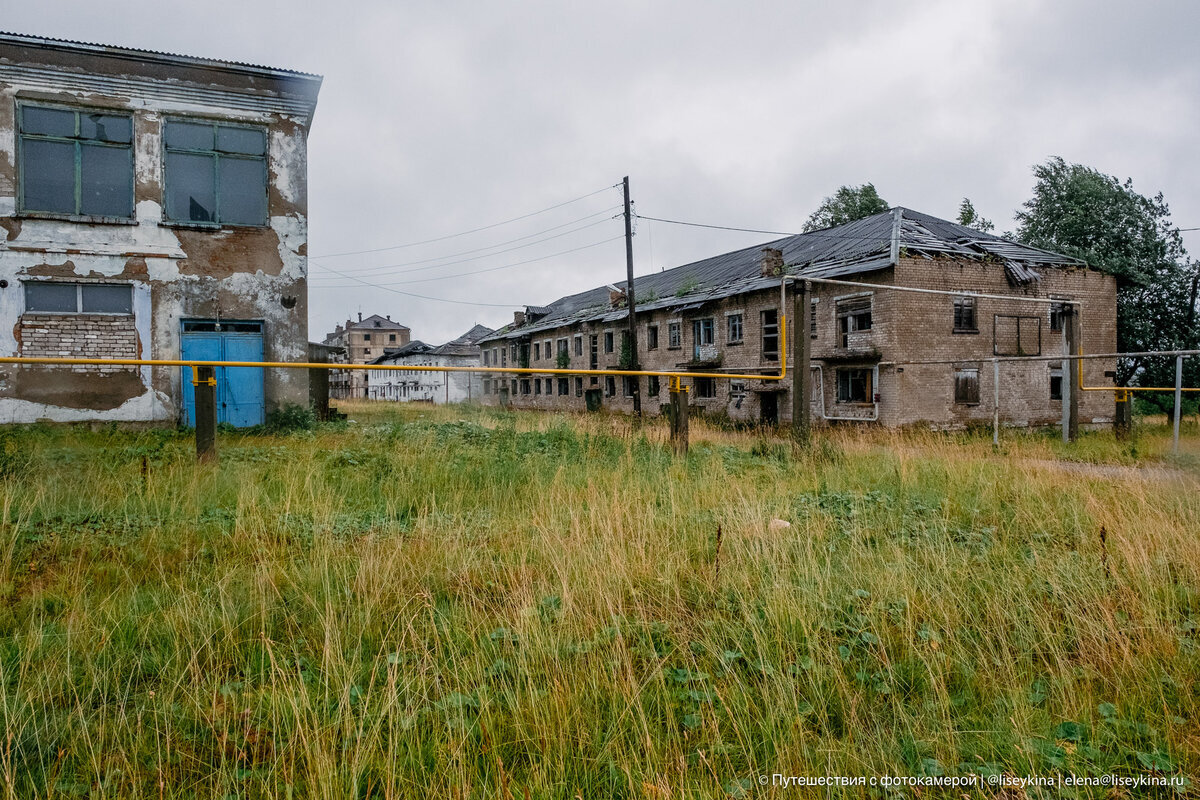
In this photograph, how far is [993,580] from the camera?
3.73m

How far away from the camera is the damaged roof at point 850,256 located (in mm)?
19688

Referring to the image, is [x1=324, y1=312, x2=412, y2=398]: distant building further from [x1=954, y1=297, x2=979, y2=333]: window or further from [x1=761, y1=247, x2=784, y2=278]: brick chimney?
[x1=954, y1=297, x2=979, y2=333]: window

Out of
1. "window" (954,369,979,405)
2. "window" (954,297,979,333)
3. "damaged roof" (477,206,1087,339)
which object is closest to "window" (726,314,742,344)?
"damaged roof" (477,206,1087,339)

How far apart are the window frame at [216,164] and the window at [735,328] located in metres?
16.6

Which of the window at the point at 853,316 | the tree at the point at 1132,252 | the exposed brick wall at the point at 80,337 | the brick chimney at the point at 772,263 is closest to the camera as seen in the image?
the exposed brick wall at the point at 80,337

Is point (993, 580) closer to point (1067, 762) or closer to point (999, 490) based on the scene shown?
point (1067, 762)

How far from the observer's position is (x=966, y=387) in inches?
781

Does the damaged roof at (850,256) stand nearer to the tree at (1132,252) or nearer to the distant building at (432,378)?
the tree at (1132,252)

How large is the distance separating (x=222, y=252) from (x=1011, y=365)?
21.9m

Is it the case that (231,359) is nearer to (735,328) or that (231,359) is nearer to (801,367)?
(801,367)

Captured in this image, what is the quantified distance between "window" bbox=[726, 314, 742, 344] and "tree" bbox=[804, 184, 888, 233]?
17938 mm

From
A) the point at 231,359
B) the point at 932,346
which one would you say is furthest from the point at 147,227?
the point at 932,346

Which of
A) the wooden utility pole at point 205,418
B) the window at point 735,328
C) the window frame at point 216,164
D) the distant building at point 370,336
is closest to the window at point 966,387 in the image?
the window at point 735,328

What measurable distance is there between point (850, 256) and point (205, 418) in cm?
1900
